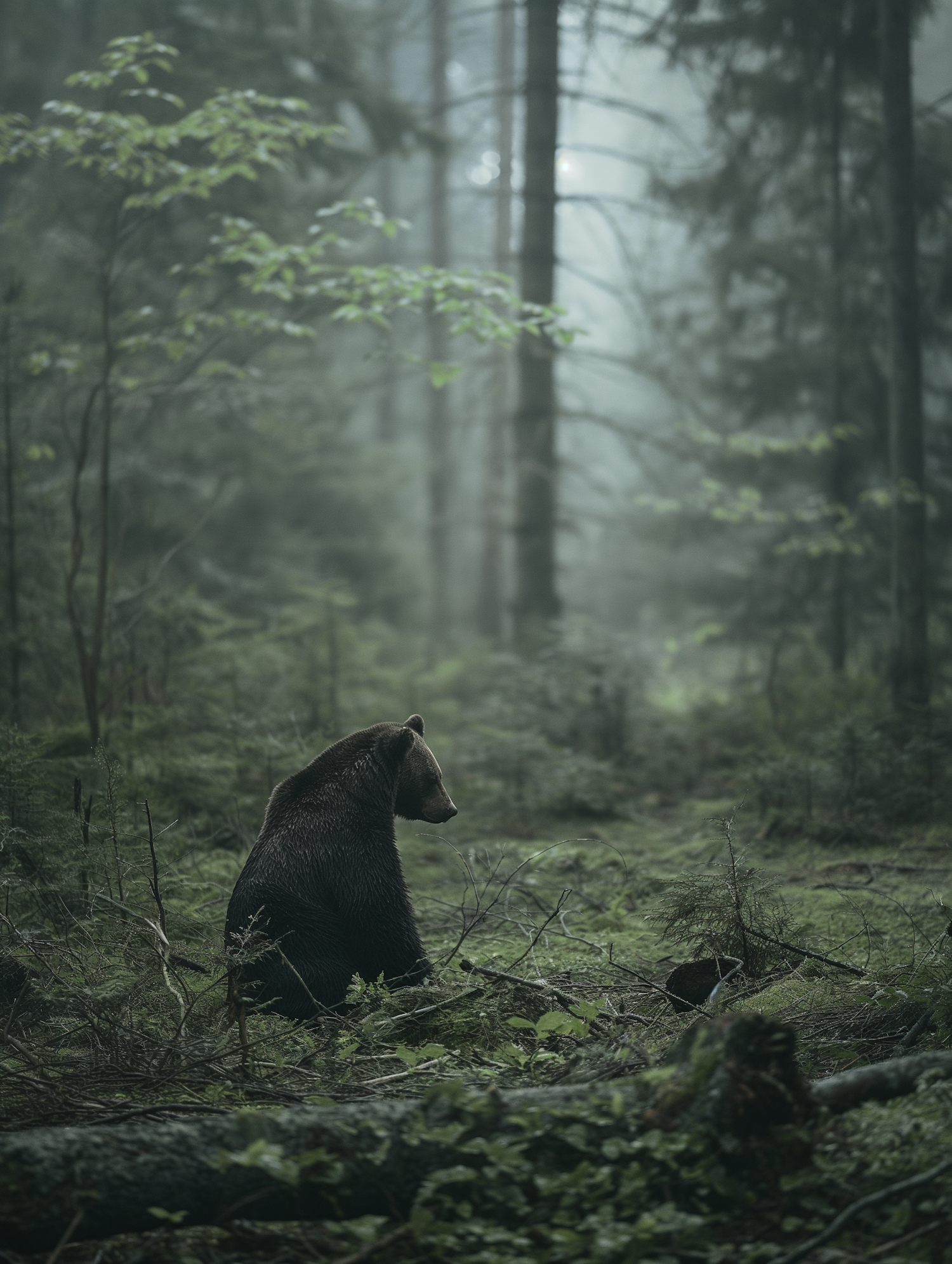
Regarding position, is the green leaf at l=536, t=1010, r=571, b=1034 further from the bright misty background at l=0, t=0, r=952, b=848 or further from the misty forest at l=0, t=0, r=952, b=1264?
the bright misty background at l=0, t=0, r=952, b=848

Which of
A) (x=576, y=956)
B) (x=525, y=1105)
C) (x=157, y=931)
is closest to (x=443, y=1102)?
(x=525, y=1105)

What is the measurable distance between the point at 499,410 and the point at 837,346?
894 cm

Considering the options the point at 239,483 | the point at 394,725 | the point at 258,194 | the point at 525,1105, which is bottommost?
the point at 525,1105

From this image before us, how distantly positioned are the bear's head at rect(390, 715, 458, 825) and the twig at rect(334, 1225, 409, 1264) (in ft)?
9.31

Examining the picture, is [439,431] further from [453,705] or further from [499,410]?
[453,705]

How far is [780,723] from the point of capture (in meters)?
10.3

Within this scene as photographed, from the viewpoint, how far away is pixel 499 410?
2047cm

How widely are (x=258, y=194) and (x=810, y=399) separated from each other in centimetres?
871

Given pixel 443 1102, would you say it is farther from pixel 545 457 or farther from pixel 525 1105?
pixel 545 457

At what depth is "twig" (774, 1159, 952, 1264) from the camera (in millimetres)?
2188

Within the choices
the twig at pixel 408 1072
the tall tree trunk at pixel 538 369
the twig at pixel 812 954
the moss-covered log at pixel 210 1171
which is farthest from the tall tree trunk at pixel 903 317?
the moss-covered log at pixel 210 1171

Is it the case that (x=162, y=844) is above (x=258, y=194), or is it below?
below

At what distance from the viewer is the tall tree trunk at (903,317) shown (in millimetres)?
9930

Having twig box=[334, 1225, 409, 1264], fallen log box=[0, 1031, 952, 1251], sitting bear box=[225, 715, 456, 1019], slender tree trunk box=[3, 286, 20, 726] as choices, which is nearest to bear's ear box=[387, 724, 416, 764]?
sitting bear box=[225, 715, 456, 1019]
